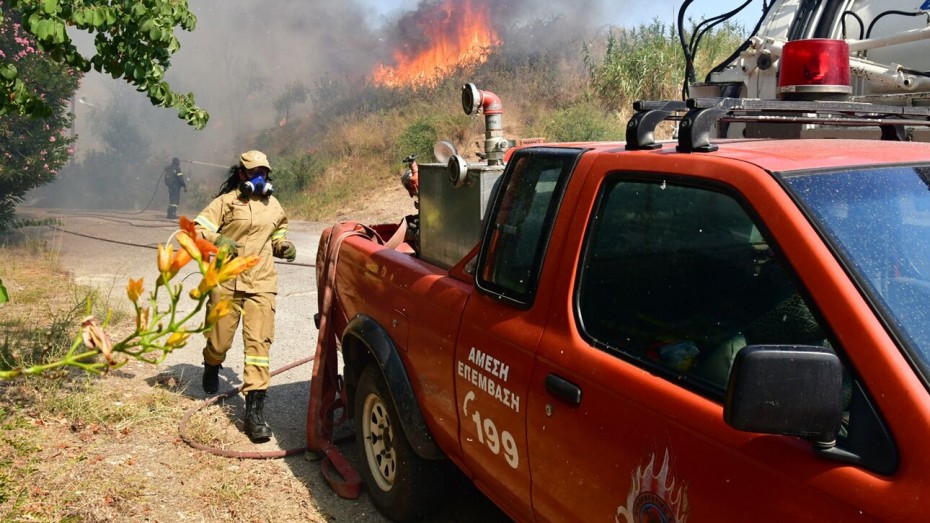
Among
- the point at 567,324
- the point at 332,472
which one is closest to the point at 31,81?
→ the point at 332,472

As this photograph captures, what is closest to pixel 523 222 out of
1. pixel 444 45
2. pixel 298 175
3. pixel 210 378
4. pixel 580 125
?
pixel 210 378

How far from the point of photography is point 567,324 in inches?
102

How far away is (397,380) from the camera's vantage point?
3658 millimetres

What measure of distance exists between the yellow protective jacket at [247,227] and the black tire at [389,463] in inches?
58.1

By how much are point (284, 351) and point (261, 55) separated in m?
28.7

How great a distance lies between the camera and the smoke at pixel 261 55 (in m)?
27.3

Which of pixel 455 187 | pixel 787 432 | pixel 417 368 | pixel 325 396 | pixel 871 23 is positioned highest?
pixel 871 23

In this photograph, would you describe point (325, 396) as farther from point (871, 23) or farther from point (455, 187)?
point (871, 23)

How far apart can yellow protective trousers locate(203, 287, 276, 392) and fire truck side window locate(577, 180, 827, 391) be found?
3.10m

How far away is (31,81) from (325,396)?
941 cm

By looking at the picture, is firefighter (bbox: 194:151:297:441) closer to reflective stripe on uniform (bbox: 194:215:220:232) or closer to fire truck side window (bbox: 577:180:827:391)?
reflective stripe on uniform (bbox: 194:215:220:232)

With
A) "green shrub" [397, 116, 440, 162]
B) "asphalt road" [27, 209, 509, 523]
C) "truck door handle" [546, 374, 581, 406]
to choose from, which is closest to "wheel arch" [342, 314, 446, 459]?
"asphalt road" [27, 209, 509, 523]

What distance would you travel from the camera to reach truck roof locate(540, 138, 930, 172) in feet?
7.17

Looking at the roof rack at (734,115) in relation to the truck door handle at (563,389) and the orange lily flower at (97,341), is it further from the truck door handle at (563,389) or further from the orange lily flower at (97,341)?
the orange lily flower at (97,341)
